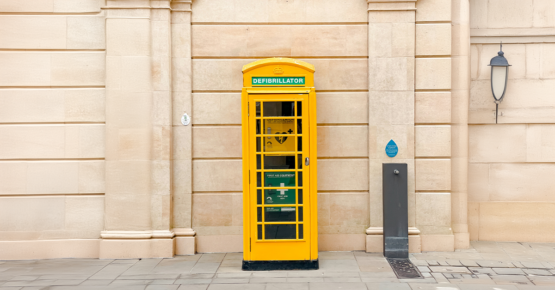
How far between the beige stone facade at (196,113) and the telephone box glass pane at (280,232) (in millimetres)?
1147

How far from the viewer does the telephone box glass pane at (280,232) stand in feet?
22.0

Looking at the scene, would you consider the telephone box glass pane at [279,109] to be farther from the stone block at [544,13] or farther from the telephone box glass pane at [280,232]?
the stone block at [544,13]

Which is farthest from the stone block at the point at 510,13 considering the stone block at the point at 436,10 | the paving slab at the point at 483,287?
the paving slab at the point at 483,287

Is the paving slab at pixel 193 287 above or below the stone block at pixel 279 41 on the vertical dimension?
below

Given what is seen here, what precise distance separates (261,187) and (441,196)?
3.13 meters

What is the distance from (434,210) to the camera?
7.66 metres

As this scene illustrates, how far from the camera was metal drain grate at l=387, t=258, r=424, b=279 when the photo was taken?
6.36m

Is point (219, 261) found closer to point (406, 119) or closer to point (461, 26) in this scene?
point (406, 119)

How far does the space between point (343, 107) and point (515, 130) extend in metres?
3.18

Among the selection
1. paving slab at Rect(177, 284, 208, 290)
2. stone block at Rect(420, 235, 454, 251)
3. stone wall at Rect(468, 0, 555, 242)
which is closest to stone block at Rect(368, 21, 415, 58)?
stone wall at Rect(468, 0, 555, 242)

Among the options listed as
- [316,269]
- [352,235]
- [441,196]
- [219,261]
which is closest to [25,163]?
[219,261]

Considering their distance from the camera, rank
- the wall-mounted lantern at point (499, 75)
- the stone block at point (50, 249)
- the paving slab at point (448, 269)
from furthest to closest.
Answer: the wall-mounted lantern at point (499, 75) < the stone block at point (50, 249) < the paving slab at point (448, 269)

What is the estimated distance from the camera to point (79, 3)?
7.67 m

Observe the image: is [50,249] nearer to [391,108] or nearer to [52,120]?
[52,120]
